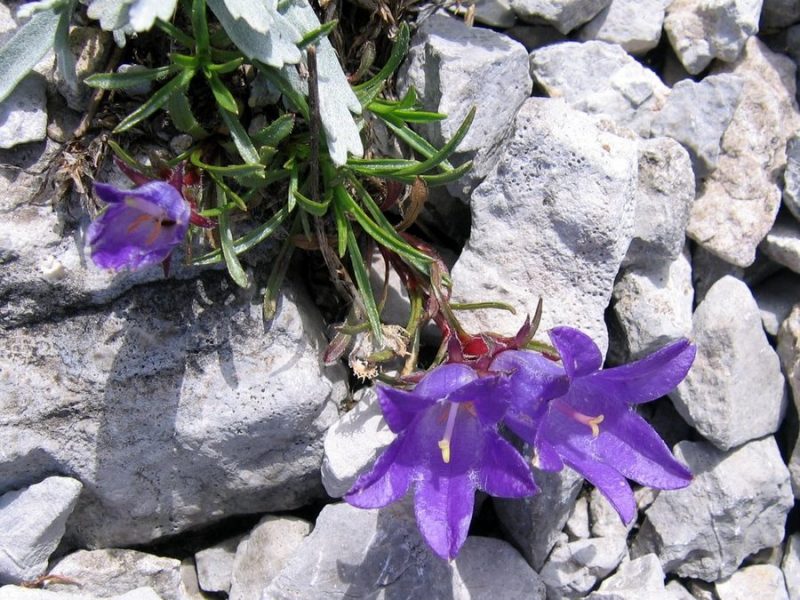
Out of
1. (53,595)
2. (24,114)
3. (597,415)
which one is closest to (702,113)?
(597,415)

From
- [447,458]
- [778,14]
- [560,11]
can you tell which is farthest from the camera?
[778,14]

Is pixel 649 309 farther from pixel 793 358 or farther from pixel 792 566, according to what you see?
pixel 792 566

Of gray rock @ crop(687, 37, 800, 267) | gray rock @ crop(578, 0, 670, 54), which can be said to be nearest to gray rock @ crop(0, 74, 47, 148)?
gray rock @ crop(578, 0, 670, 54)

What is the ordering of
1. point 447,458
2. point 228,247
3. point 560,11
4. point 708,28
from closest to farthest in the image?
point 447,458
point 228,247
point 560,11
point 708,28

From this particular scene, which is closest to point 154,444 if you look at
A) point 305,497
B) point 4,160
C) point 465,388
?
point 305,497

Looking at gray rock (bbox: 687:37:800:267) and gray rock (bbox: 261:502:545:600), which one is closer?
gray rock (bbox: 261:502:545:600)

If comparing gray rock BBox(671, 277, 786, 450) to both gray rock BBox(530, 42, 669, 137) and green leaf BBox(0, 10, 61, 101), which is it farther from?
green leaf BBox(0, 10, 61, 101)
